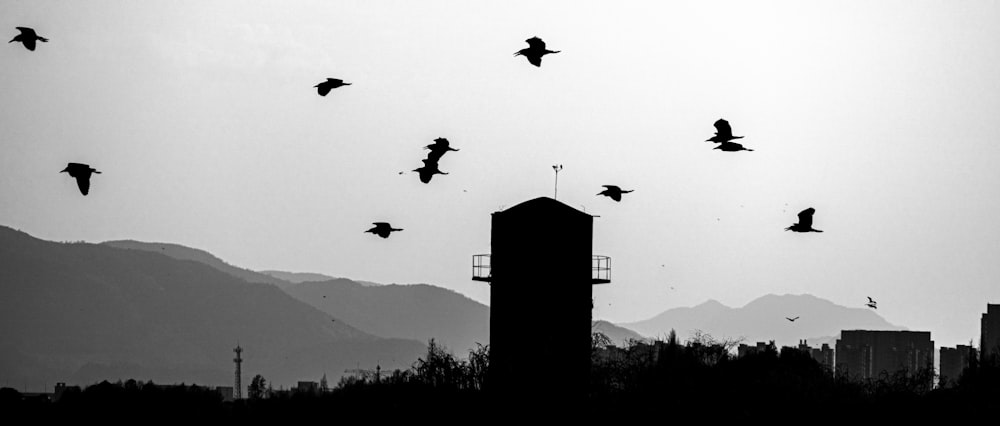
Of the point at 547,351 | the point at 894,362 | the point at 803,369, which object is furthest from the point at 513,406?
the point at 894,362

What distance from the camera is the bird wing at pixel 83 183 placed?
34.1 m

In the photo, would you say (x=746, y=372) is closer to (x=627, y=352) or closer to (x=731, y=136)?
(x=627, y=352)

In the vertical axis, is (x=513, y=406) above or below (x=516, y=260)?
below

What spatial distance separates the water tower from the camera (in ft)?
170

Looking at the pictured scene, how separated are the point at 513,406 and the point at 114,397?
23.6 meters

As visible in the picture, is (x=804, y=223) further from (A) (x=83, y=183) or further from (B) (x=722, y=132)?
(A) (x=83, y=183)

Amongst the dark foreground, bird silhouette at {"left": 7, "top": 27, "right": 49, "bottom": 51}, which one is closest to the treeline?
the dark foreground

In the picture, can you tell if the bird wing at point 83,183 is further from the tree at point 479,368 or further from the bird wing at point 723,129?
the tree at point 479,368

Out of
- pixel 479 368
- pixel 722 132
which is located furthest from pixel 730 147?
pixel 479 368

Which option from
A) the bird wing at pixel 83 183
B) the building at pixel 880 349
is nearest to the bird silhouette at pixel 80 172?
the bird wing at pixel 83 183

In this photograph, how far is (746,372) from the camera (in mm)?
72312

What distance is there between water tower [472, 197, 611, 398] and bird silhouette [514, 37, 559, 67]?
18.2 meters

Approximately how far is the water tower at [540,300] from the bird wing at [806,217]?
697 inches

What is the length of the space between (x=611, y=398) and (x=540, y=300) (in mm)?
7338
